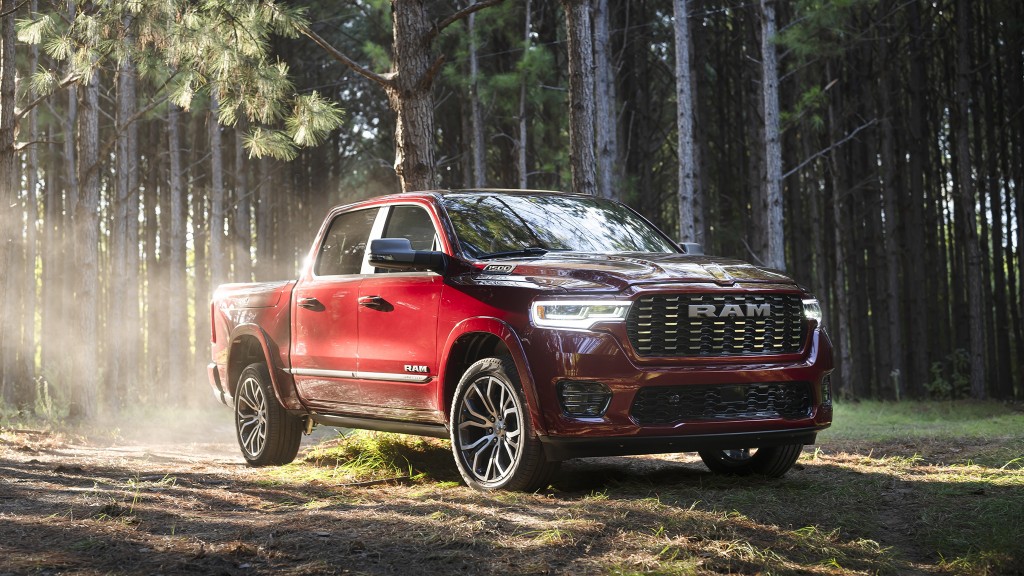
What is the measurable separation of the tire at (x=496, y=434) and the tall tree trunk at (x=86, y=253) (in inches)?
458

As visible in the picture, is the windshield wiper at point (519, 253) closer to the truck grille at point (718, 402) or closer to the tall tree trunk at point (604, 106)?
the truck grille at point (718, 402)

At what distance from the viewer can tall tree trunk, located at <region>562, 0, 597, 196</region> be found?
12453 mm

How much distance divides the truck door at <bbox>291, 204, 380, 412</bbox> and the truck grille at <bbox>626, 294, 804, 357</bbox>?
8.24 ft

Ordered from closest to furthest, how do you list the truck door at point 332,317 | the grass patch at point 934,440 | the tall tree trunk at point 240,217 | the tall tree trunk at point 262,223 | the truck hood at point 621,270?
the truck hood at point 621,270 < the truck door at point 332,317 < the grass patch at point 934,440 < the tall tree trunk at point 240,217 < the tall tree trunk at point 262,223

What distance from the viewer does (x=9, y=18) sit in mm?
14102

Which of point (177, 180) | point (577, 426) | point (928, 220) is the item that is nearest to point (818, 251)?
point (928, 220)

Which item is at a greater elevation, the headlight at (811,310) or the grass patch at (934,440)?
the headlight at (811,310)

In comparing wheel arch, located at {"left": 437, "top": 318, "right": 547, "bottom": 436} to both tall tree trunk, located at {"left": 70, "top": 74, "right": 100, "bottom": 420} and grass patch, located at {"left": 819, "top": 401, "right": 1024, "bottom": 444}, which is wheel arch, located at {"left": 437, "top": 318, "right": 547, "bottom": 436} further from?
tall tree trunk, located at {"left": 70, "top": 74, "right": 100, "bottom": 420}

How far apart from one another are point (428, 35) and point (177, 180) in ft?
45.2

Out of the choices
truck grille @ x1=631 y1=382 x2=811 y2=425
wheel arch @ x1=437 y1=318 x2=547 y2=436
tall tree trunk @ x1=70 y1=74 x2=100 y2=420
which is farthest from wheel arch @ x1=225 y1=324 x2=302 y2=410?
tall tree trunk @ x1=70 y1=74 x2=100 y2=420

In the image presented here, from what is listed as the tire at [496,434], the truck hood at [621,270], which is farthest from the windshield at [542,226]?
the tire at [496,434]

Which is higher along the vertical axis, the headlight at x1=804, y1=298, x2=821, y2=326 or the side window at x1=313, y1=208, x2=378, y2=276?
the side window at x1=313, y1=208, x2=378, y2=276

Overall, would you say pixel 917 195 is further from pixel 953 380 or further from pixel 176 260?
pixel 176 260

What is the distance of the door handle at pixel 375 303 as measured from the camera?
718 centimetres
